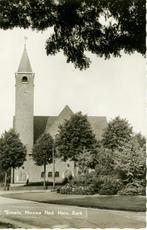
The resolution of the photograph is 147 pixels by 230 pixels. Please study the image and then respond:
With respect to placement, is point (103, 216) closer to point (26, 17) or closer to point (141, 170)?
point (26, 17)

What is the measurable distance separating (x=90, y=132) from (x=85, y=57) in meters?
41.4

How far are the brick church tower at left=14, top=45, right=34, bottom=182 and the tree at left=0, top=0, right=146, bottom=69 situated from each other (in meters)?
58.6

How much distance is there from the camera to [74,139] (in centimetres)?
5091

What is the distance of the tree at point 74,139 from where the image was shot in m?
50.9

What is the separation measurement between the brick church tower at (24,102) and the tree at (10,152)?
1414 cm

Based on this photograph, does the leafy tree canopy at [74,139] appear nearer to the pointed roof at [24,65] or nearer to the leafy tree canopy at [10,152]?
the leafy tree canopy at [10,152]

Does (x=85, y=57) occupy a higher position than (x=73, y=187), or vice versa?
(x=85, y=57)

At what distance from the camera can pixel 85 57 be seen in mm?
11078

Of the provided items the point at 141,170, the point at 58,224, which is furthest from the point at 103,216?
the point at 141,170

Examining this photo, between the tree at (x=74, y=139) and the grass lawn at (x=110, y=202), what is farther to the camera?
the tree at (x=74, y=139)

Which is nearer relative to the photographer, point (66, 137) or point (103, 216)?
point (103, 216)

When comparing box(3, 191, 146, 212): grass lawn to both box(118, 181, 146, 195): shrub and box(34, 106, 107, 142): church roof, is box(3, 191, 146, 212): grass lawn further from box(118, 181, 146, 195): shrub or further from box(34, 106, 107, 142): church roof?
box(34, 106, 107, 142): church roof

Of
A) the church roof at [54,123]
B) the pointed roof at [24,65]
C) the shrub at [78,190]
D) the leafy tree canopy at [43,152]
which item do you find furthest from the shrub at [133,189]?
the church roof at [54,123]

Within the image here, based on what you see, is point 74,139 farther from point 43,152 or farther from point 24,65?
point 24,65
